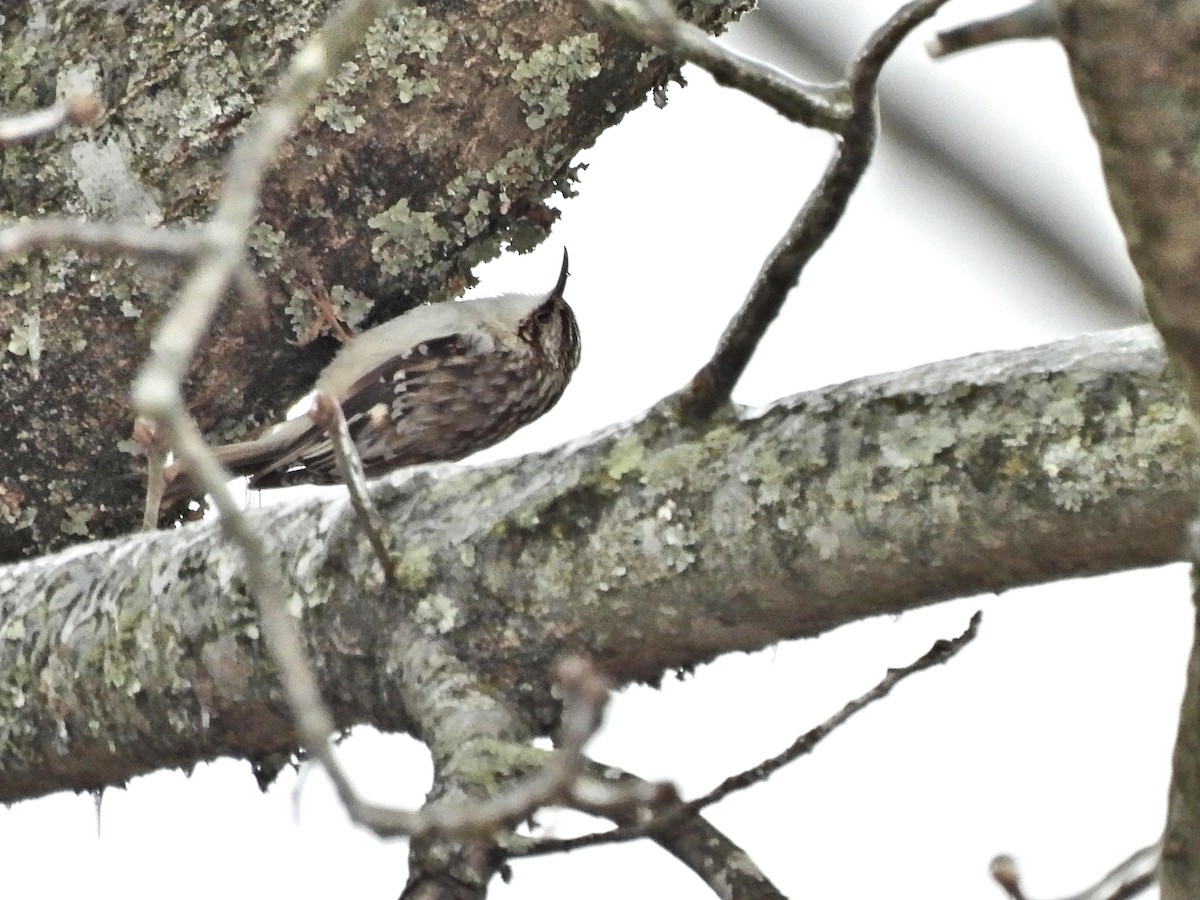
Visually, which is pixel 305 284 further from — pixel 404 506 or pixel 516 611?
pixel 516 611

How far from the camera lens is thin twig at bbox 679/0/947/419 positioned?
1.61 metres

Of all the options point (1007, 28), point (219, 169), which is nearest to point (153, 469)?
point (219, 169)

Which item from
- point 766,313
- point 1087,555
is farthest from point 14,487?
point 1087,555

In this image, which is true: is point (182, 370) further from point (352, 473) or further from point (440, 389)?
point (440, 389)

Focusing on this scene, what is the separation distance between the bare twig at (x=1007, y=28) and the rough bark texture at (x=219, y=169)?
71.0 inches

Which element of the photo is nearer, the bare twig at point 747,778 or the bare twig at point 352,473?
the bare twig at point 747,778

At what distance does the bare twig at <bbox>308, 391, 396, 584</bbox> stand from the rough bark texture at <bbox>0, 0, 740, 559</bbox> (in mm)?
721

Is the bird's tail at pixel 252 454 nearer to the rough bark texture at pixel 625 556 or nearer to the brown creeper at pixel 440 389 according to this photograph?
the brown creeper at pixel 440 389

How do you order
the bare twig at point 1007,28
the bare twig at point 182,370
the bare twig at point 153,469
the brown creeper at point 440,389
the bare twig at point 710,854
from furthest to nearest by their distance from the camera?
the brown creeper at point 440,389, the bare twig at point 153,469, the bare twig at point 710,854, the bare twig at point 1007,28, the bare twig at point 182,370

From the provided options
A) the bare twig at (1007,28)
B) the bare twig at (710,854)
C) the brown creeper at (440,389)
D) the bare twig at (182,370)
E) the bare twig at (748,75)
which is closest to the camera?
the bare twig at (182,370)

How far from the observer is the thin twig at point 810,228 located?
1609mm

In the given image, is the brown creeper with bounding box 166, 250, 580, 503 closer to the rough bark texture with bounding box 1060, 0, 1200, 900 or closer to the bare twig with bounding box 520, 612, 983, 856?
the bare twig with bounding box 520, 612, 983, 856

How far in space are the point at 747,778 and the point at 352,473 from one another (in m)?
0.56

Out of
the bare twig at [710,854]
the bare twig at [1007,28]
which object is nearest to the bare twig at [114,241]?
the bare twig at [1007,28]
